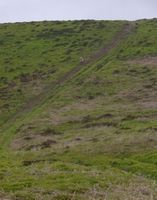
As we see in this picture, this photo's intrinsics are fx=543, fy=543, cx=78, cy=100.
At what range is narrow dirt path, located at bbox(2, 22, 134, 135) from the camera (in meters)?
55.3

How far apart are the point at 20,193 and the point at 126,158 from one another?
13.0m

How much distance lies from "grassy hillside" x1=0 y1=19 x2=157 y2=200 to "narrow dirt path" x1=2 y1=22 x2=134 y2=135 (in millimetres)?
128

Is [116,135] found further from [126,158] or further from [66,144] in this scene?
[126,158]

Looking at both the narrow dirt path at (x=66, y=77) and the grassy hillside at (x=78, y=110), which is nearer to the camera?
the grassy hillside at (x=78, y=110)

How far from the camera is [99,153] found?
109 feet

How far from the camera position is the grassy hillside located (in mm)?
21344

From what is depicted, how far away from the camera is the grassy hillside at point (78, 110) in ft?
70.0

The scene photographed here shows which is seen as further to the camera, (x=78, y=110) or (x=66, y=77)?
(x=66, y=77)

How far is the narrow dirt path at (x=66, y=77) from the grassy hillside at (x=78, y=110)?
0.13 metres

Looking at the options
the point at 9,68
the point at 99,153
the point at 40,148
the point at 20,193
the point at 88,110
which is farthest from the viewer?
the point at 9,68

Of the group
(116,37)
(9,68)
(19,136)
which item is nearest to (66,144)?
(19,136)

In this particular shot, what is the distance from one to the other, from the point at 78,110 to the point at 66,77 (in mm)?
16172

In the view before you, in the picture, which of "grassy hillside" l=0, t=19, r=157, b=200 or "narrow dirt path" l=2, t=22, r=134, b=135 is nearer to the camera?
"grassy hillside" l=0, t=19, r=157, b=200

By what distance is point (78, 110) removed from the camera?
51.4 metres
